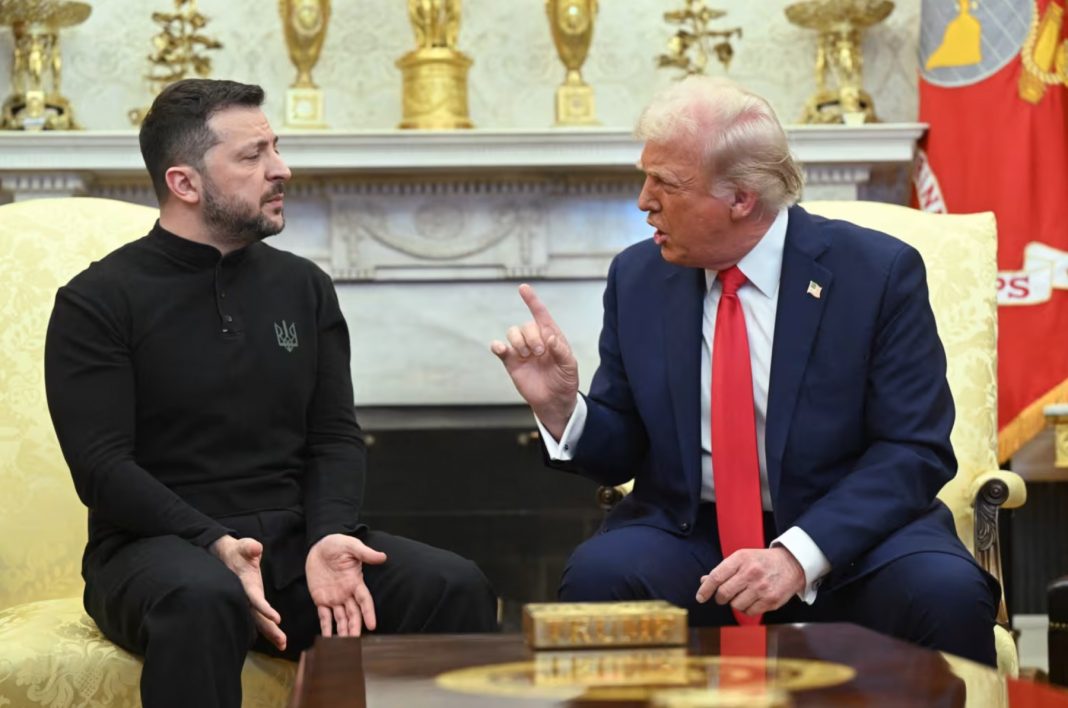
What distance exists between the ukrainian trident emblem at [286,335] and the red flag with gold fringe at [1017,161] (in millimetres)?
2269

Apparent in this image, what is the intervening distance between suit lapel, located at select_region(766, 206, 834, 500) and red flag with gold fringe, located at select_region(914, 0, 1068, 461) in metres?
1.77

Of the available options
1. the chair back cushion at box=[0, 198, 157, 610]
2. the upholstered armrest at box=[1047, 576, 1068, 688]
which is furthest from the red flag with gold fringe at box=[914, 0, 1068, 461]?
the chair back cushion at box=[0, 198, 157, 610]

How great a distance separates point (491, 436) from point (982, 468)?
1.72 meters

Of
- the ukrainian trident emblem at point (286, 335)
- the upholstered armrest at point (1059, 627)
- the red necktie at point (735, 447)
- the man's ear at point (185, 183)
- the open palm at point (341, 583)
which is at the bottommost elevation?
the upholstered armrest at point (1059, 627)

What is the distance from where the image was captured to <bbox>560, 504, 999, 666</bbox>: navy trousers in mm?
2410

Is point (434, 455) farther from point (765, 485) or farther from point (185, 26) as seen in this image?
point (765, 485)

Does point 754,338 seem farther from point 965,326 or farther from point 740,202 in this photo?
point 965,326

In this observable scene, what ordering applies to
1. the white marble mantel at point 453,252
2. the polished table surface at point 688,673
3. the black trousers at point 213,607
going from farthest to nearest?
the white marble mantel at point 453,252, the black trousers at point 213,607, the polished table surface at point 688,673

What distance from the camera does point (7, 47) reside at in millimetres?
4855

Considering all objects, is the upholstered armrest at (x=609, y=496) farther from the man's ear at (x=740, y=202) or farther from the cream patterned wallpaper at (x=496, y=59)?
the cream patterned wallpaper at (x=496, y=59)

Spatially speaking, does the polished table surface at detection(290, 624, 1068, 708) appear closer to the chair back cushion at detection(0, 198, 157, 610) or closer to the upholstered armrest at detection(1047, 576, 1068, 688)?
the upholstered armrest at detection(1047, 576, 1068, 688)

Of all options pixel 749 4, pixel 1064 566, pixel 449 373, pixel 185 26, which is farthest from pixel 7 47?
pixel 1064 566

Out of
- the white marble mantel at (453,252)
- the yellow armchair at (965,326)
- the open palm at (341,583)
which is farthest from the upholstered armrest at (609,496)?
the white marble mantel at (453,252)

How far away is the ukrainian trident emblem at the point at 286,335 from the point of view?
110 inches
